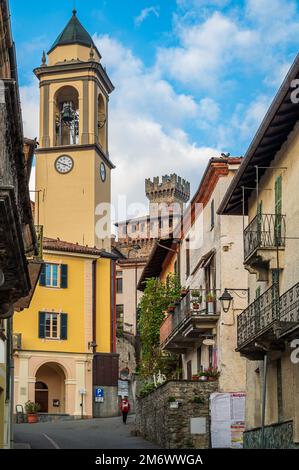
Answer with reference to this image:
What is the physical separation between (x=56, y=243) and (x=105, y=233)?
18.8ft

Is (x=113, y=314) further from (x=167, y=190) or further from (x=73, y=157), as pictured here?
(x=167, y=190)

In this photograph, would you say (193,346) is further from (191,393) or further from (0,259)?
(0,259)

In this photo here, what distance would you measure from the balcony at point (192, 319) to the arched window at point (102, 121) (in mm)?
28132

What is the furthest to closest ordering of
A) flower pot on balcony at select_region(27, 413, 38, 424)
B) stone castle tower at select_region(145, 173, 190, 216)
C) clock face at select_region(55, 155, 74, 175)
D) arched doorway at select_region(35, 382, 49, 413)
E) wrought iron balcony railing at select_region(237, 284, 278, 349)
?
stone castle tower at select_region(145, 173, 190, 216) → clock face at select_region(55, 155, 74, 175) → arched doorway at select_region(35, 382, 49, 413) → flower pot on balcony at select_region(27, 413, 38, 424) → wrought iron balcony railing at select_region(237, 284, 278, 349)

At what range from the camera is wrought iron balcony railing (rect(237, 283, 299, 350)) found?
2069 cm

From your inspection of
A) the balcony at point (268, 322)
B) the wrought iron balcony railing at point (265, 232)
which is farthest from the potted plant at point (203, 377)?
the wrought iron balcony railing at point (265, 232)

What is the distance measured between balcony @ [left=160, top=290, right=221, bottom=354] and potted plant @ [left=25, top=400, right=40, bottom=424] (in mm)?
14496

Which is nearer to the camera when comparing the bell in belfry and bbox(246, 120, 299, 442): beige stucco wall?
bbox(246, 120, 299, 442): beige stucco wall

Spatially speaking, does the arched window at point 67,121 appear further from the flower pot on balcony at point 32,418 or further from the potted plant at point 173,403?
the potted plant at point 173,403

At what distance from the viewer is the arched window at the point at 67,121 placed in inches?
2467

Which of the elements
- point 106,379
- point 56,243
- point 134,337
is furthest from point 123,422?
point 134,337

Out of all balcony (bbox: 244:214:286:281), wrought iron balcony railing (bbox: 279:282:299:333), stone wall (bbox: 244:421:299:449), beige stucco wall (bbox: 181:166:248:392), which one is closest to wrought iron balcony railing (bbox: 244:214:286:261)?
balcony (bbox: 244:214:286:281)

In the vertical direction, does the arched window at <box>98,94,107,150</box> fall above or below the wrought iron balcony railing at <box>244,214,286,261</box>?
above

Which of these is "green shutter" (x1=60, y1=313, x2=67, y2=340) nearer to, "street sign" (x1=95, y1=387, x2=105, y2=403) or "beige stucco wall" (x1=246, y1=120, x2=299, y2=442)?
"street sign" (x1=95, y1=387, x2=105, y2=403)
